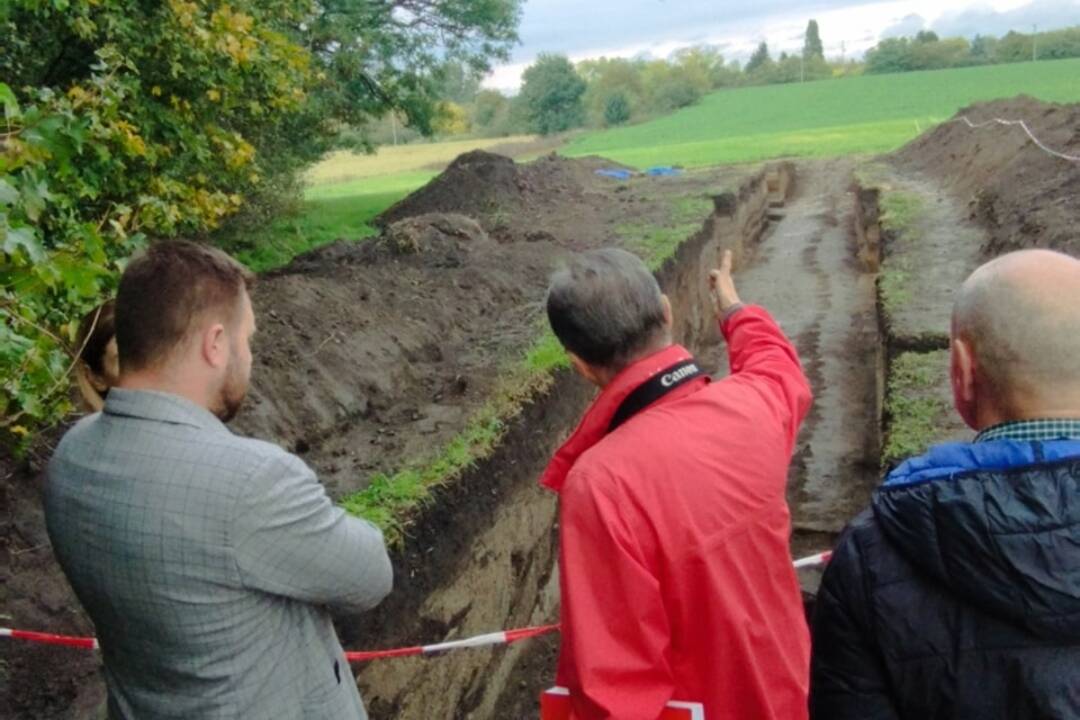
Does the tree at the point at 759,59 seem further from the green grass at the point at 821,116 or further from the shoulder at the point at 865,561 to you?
the shoulder at the point at 865,561

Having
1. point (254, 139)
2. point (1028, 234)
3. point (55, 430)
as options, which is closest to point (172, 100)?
point (55, 430)

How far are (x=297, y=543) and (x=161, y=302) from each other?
556 millimetres

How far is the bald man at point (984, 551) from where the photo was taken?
5.03 feet

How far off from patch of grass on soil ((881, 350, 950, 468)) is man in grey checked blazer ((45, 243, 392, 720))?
11.7 ft

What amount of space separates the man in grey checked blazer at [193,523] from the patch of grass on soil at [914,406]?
141 inches

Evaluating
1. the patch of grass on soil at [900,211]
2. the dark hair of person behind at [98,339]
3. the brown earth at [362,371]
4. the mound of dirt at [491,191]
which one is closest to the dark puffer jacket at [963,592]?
the dark hair of person behind at [98,339]

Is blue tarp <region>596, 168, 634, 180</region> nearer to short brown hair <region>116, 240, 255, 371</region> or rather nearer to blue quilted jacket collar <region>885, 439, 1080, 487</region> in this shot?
short brown hair <region>116, 240, 255, 371</region>

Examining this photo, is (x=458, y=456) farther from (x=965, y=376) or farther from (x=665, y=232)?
(x=665, y=232)

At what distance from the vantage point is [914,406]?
5797 millimetres

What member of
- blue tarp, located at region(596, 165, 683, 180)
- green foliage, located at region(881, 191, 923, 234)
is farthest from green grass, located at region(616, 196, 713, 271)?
blue tarp, located at region(596, 165, 683, 180)

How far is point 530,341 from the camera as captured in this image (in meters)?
7.78

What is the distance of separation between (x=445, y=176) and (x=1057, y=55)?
57153mm

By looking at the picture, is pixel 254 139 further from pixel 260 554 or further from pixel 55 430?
pixel 260 554

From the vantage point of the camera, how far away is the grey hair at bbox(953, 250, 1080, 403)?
1.64 metres
